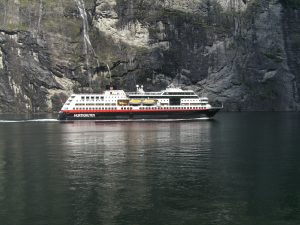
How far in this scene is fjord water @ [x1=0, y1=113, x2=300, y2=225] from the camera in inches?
1539

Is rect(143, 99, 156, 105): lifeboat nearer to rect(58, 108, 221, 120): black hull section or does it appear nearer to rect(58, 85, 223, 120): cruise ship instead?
rect(58, 85, 223, 120): cruise ship

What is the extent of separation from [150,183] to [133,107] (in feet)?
362

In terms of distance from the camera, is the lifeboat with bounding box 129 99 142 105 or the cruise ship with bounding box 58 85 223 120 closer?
the cruise ship with bounding box 58 85 223 120

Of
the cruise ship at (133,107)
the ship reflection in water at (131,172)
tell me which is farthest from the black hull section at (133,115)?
the ship reflection in water at (131,172)

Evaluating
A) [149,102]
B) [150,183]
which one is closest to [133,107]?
[149,102]

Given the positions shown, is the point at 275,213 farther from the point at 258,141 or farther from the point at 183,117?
the point at 183,117

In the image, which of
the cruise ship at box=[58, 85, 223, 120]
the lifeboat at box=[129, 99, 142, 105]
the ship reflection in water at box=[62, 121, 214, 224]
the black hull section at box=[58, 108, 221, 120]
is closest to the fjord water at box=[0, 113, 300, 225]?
the ship reflection in water at box=[62, 121, 214, 224]

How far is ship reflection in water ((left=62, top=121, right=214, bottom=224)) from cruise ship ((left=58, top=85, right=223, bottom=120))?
62.4 meters

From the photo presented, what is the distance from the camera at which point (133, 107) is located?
160 metres

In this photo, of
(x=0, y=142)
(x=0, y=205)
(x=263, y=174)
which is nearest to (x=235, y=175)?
(x=263, y=174)

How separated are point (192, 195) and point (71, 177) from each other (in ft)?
46.0

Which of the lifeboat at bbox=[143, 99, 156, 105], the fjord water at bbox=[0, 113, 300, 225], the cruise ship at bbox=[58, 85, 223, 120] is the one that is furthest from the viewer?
the lifeboat at bbox=[143, 99, 156, 105]

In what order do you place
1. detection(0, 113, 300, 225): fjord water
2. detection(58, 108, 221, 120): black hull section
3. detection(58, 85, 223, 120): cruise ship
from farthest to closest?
detection(58, 85, 223, 120): cruise ship < detection(58, 108, 221, 120): black hull section < detection(0, 113, 300, 225): fjord water

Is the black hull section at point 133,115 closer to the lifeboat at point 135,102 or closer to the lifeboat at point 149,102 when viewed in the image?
the lifeboat at point 149,102
